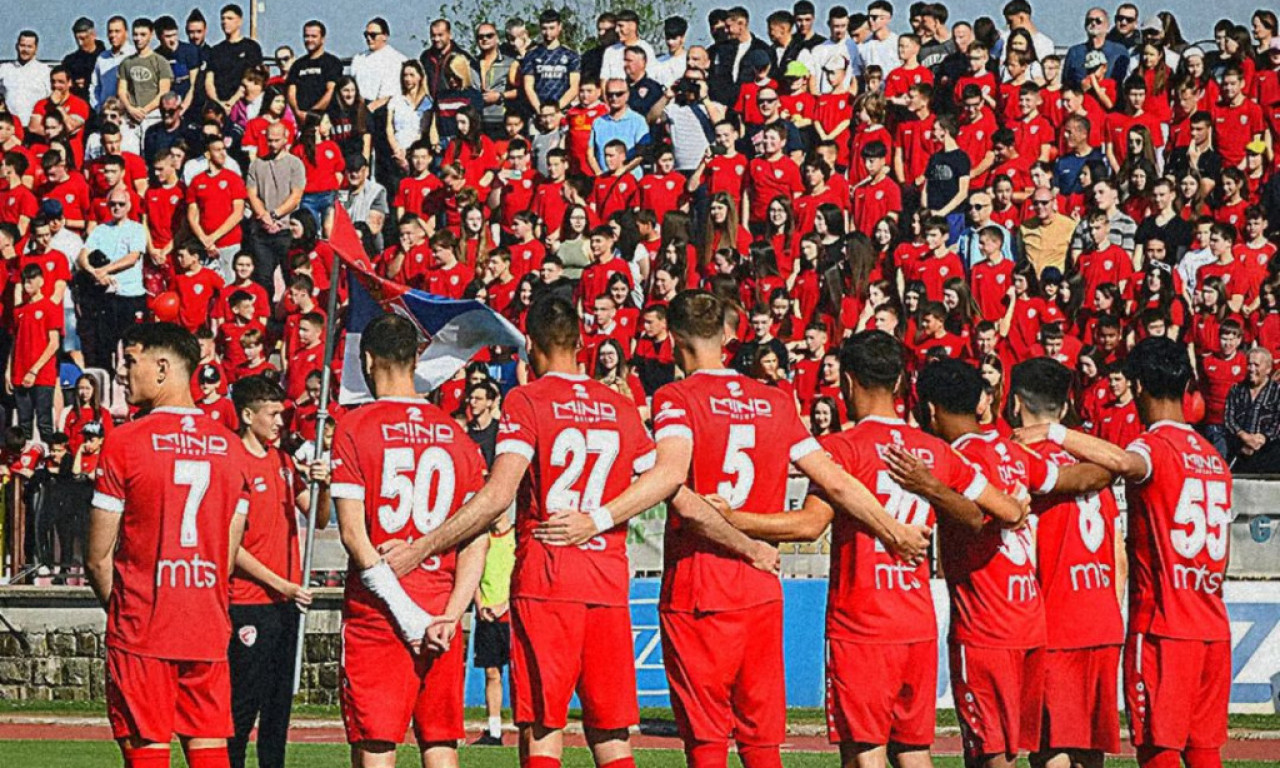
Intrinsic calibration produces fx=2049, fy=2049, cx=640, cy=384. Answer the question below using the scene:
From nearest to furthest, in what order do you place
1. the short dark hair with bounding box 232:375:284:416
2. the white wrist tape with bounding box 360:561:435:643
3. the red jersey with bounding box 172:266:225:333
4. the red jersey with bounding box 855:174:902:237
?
the white wrist tape with bounding box 360:561:435:643 → the short dark hair with bounding box 232:375:284:416 → the red jersey with bounding box 172:266:225:333 → the red jersey with bounding box 855:174:902:237

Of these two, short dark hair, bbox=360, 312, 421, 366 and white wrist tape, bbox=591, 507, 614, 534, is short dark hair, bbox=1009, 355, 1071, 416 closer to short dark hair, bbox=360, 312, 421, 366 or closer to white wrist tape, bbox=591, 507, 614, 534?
white wrist tape, bbox=591, 507, 614, 534

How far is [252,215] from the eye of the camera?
23.6m

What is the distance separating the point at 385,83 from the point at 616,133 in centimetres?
367

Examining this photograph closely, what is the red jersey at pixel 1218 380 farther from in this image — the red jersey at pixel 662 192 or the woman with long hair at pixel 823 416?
the red jersey at pixel 662 192

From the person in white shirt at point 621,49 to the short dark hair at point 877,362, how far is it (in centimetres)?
1631

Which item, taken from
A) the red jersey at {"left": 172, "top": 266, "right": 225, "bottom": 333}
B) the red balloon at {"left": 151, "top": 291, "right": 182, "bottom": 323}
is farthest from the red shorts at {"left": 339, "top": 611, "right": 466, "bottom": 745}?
the red jersey at {"left": 172, "top": 266, "right": 225, "bottom": 333}

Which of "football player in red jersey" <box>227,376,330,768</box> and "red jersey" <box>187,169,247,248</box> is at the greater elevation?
"red jersey" <box>187,169,247,248</box>

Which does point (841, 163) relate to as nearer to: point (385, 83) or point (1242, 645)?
point (385, 83)

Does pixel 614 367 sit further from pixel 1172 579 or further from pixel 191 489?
pixel 191 489

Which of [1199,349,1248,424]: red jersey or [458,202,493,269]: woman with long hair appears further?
[458,202,493,269]: woman with long hair

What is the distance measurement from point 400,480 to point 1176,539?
3.65m

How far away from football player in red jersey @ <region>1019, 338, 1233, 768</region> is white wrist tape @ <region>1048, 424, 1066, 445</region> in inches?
12.2

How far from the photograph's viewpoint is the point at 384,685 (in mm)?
8766

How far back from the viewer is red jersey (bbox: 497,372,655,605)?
8938 millimetres
